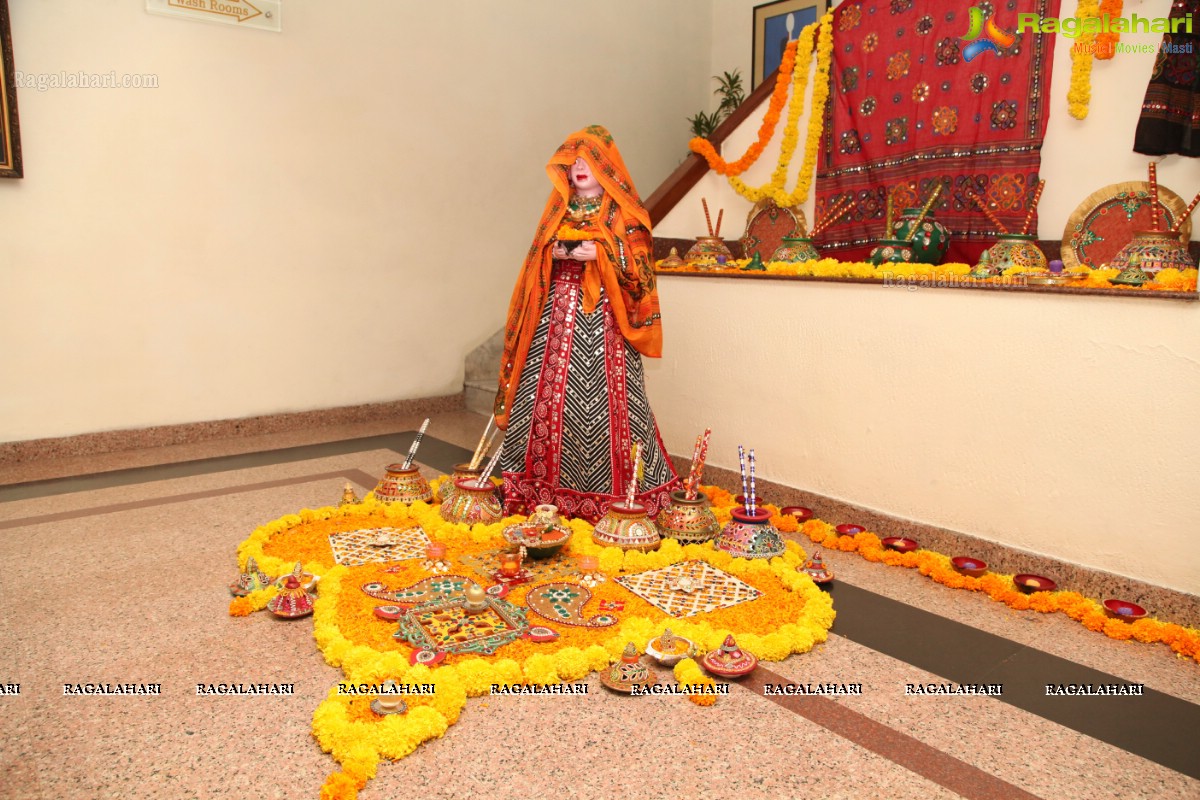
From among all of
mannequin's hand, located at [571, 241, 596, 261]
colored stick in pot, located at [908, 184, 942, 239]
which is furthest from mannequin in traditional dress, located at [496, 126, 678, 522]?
colored stick in pot, located at [908, 184, 942, 239]

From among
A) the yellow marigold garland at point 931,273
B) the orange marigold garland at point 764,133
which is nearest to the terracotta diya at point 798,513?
the yellow marigold garland at point 931,273

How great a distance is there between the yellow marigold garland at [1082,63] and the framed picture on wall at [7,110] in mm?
5308

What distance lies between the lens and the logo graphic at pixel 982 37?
4059 mm

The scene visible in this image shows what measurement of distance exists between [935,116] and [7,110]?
4.90 meters

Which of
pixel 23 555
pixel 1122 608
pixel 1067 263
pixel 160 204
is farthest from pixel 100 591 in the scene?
pixel 1067 263

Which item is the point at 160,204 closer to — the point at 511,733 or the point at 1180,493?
the point at 511,733

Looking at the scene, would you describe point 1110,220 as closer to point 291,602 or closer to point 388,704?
point 388,704

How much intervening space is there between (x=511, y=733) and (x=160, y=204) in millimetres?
4252

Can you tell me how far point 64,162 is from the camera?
477 cm

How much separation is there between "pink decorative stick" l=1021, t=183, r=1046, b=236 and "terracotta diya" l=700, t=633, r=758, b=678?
2452mm

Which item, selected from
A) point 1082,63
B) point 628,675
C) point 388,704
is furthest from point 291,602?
point 1082,63

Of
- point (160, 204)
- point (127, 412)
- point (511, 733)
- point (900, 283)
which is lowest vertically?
point (511, 733)

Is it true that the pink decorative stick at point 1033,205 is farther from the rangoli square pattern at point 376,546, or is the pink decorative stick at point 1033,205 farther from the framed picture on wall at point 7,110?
the framed picture on wall at point 7,110

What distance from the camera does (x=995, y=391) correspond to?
11.3 ft
